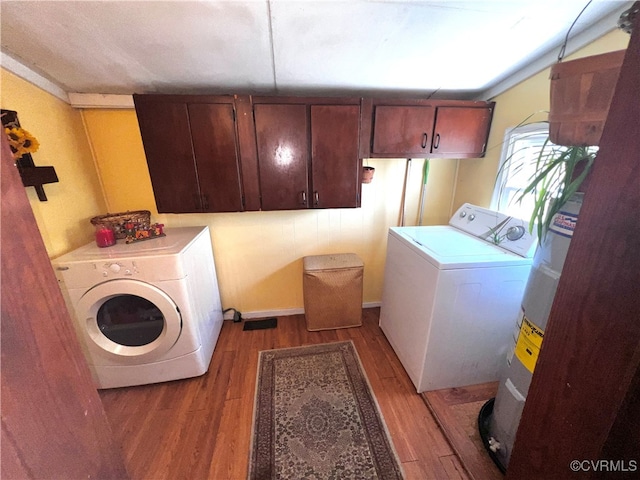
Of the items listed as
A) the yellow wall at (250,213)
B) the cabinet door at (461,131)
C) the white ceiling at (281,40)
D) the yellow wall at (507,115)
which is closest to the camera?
the white ceiling at (281,40)

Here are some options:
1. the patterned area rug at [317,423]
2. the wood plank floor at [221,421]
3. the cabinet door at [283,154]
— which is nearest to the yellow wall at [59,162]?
the wood plank floor at [221,421]

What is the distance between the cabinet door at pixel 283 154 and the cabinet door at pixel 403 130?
1.88 ft

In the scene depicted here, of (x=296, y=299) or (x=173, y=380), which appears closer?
(x=173, y=380)

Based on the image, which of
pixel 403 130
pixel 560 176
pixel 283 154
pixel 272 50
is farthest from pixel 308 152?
pixel 560 176

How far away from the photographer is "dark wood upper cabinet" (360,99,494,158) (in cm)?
183

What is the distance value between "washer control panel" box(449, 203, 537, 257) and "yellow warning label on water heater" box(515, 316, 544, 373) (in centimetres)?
46

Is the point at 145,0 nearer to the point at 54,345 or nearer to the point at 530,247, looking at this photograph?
the point at 54,345

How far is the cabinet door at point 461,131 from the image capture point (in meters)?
1.88

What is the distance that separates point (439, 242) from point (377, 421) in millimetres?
1223

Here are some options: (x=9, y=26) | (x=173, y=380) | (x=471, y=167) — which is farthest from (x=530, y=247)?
(x=9, y=26)

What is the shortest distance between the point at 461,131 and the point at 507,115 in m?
0.30

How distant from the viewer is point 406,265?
175 cm

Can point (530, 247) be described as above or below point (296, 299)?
above

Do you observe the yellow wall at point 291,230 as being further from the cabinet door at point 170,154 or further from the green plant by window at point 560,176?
the green plant by window at point 560,176
